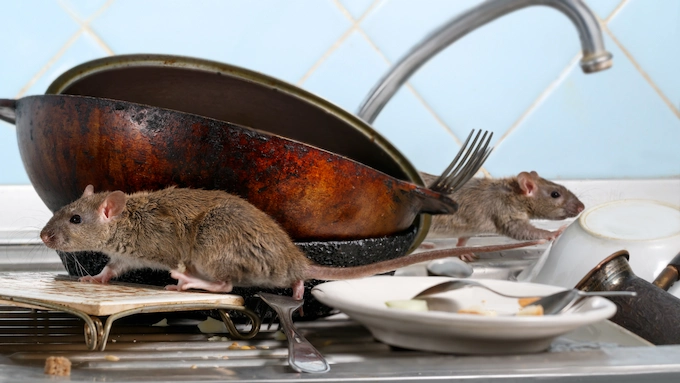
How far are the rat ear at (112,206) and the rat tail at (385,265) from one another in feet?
1.06

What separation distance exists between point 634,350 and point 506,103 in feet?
6.05

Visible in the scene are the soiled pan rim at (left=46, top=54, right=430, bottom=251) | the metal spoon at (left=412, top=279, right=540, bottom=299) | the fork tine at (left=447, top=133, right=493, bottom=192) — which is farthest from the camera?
the fork tine at (left=447, top=133, right=493, bottom=192)

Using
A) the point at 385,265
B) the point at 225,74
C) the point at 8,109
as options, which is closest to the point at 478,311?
the point at 385,265

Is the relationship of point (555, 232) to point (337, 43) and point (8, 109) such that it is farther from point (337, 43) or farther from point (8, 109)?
point (8, 109)

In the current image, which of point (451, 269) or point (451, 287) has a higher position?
point (451, 287)

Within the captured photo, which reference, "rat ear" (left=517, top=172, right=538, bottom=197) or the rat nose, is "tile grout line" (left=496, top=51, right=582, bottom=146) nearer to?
"rat ear" (left=517, top=172, right=538, bottom=197)

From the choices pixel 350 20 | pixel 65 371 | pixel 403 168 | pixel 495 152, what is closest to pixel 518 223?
pixel 495 152

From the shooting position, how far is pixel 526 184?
2.46 meters

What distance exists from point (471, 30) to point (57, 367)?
1.42 metres

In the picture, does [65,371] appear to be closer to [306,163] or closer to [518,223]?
[306,163]

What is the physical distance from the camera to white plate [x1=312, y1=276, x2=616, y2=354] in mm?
792

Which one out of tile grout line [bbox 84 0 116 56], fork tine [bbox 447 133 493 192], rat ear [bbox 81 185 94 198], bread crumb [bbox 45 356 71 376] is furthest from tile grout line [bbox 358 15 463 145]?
bread crumb [bbox 45 356 71 376]

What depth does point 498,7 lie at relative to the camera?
1.79 metres

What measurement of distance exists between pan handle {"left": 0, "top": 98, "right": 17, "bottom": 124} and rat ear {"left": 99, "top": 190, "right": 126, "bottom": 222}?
0.72 ft
